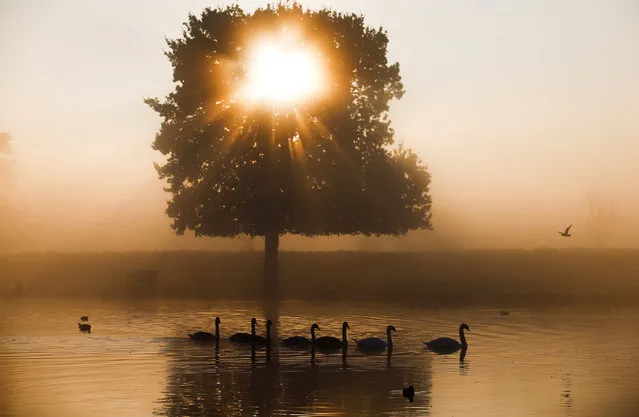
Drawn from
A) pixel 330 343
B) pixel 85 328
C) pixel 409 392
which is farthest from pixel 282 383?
A: pixel 85 328

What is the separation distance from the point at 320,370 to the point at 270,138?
3874cm

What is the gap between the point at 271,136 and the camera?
72.5 metres

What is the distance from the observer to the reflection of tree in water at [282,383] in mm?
27375

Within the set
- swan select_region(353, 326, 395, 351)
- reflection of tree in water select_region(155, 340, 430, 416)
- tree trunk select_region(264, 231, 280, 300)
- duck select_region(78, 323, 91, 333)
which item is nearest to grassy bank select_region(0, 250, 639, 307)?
tree trunk select_region(264, 231, 280, 300)

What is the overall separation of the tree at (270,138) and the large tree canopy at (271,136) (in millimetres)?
74

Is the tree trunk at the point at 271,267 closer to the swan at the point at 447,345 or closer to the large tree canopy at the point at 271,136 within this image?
the large tree canopy at the point at 271,136

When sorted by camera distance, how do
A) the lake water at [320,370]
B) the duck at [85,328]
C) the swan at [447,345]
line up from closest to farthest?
the lake water at [320,370]
the swan at [447,345]
the duck at [85,328]

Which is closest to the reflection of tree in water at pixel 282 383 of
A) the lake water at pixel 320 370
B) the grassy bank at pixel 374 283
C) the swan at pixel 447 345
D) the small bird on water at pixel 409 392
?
the lake water at pixel 320 370

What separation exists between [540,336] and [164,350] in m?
17.3

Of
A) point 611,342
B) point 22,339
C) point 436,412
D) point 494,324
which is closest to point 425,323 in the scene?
point 494,324

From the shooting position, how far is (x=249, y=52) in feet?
240

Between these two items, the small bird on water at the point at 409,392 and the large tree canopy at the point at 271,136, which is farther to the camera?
the large tree canopy at the point at 271,136

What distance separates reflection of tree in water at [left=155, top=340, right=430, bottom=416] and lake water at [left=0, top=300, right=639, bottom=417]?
2.1 inches

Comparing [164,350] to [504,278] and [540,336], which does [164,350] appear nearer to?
[540,336]
